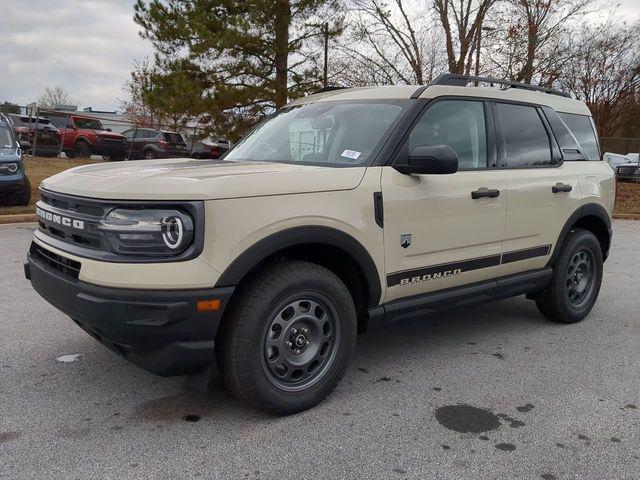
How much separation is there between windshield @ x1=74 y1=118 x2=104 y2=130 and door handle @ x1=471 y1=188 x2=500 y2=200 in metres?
22.2

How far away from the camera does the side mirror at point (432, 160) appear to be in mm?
3287

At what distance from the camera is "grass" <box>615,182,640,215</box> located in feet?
53.9

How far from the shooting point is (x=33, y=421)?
9.87 ft

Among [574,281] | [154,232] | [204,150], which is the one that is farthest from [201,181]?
[204,150]

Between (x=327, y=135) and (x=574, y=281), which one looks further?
(x=574, y=281)

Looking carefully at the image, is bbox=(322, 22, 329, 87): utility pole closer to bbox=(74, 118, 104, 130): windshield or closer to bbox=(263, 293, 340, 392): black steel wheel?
bbox=(74, 118, 104, 130): windshield

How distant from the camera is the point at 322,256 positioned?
10.9 ft

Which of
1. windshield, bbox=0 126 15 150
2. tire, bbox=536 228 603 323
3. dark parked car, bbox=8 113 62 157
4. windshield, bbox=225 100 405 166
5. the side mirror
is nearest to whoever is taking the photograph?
the side mirror

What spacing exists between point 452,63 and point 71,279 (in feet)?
63.4

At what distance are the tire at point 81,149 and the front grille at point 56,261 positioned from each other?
2111cm

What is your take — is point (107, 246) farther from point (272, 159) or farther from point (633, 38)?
point (633, 38)

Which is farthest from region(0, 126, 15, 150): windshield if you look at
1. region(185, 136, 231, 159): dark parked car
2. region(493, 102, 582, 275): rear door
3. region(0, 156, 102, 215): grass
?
region(185, 136, 231, 159): dark parked car

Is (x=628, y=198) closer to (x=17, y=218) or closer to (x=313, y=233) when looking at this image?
(x=17, y=218)

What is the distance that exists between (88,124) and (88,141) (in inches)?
40.6
